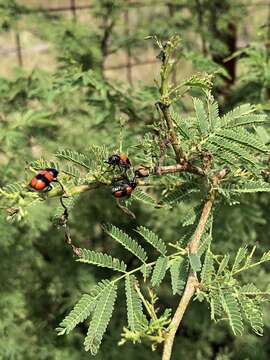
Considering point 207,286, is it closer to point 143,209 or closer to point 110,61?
point 143,209

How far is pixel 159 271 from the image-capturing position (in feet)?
Result: 3.26

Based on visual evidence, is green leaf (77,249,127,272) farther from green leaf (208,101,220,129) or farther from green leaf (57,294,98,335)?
green leaf (208,101,220,129)

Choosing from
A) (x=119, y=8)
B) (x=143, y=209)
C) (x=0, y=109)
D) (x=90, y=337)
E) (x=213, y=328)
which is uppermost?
(x=119, y=8)

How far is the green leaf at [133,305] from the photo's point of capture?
3.05ft

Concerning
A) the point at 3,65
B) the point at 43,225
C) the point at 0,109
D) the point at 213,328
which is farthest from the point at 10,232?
the point at 3,65

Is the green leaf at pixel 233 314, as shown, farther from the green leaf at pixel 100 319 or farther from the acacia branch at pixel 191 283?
the green leaf at pixel 100 319

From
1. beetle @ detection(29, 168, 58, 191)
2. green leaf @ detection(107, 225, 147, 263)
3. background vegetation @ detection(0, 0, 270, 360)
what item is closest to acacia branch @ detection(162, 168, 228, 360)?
green leaf @ detection(107, 225, 147, 263)

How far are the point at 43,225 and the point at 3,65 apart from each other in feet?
12.2

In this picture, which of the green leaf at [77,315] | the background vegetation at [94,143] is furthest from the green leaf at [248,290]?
the background vegetation at [94,143]

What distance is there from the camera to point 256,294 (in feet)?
3.13

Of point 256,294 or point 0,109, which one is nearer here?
point 256,294

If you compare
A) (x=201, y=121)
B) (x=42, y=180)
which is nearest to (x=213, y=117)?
(x=201, y=121)

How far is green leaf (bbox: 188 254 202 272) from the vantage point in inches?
34.2

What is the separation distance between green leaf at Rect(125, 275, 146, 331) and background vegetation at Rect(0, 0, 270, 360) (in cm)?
76
